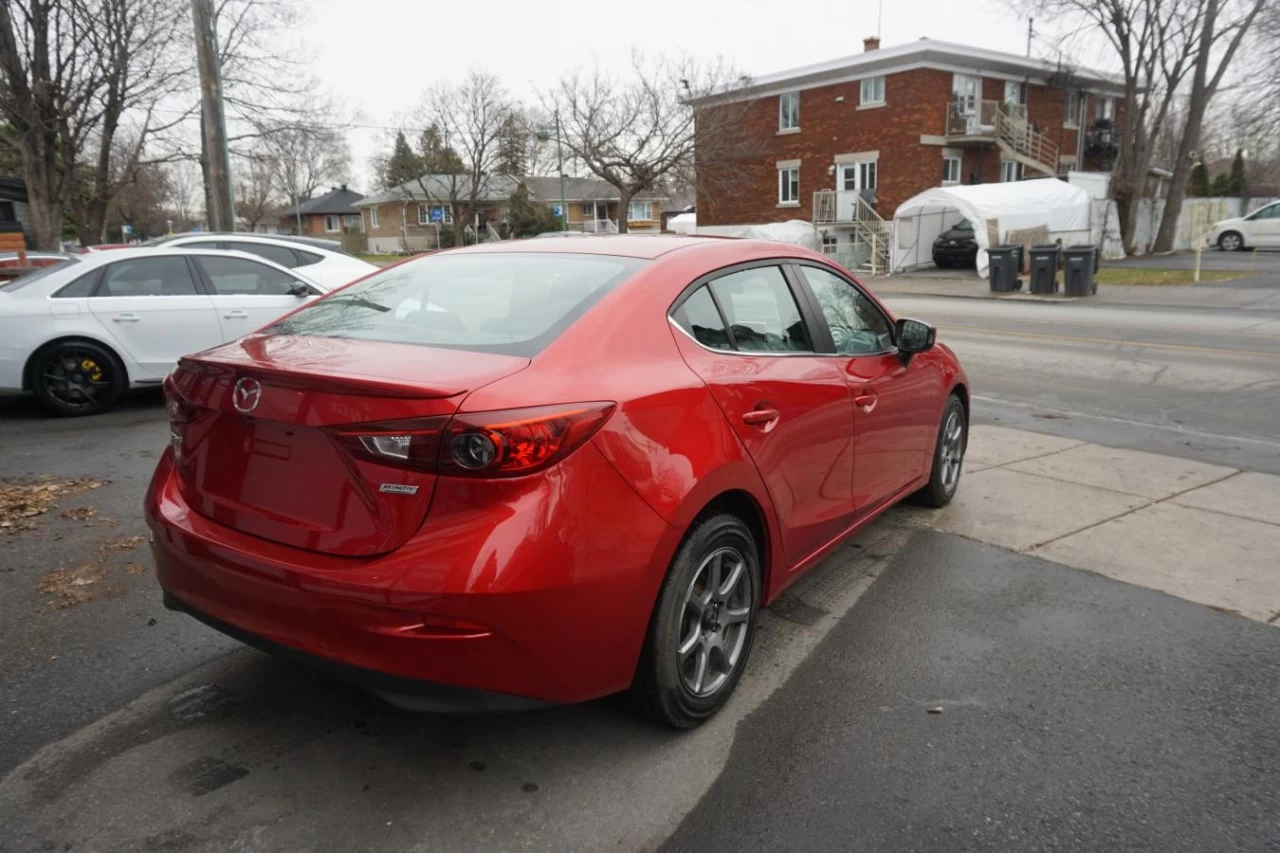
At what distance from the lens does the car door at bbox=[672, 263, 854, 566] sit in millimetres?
3047

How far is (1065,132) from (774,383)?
4212 cm

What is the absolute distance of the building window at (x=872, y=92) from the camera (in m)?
34.6

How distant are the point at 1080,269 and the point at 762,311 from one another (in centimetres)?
1964

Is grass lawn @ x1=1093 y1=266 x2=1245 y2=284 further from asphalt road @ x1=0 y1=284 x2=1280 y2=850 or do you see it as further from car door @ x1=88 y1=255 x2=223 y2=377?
asphalt road @ x1=0 y1=284 x2=1280 y2=850

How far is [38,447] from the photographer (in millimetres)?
6867

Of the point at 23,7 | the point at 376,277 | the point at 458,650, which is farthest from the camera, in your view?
the point at 23,7

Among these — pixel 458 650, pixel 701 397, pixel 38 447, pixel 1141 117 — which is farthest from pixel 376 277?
pixel 1141 117

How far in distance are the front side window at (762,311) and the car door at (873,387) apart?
0.54ft

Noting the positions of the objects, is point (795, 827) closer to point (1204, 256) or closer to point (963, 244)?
point (963, 244)

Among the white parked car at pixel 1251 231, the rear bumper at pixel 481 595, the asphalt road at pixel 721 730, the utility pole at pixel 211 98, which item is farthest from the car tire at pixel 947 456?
the white parked car at pixel 1251 231

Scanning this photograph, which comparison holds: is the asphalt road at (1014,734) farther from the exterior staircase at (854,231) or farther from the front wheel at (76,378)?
the exterior staircase at (854,231)

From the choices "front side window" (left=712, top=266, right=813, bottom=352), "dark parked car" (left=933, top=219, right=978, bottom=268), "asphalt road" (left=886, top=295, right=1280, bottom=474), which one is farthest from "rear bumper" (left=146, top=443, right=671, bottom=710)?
"dark parked car" (left=933, top=219, right=978, bottom=268)

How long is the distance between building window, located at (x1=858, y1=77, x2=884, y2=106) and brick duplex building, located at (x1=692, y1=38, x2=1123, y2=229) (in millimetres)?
46

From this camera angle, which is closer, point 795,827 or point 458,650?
point 458,650
